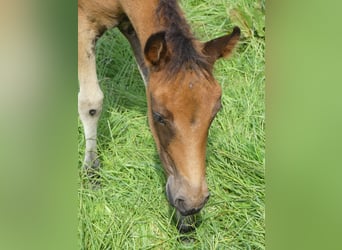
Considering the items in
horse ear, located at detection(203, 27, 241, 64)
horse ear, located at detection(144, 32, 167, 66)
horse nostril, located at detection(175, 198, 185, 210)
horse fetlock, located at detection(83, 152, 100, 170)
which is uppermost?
horse ear, located at detection(144, 32, 167, 66)

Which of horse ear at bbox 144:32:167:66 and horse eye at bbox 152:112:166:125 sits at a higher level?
horse ear at bbox 144:32:167:66

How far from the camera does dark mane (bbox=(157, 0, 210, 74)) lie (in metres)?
2.27

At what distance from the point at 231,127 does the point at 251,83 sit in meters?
0.17

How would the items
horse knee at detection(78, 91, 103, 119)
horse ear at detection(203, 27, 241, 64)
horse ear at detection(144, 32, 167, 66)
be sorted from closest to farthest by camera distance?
1. horse ear at detection(144, 32, 167, 66)
2. horse ear at detection(203, 27, 241, 64)
3. horse knee at detection(78, 91, 103, 119)

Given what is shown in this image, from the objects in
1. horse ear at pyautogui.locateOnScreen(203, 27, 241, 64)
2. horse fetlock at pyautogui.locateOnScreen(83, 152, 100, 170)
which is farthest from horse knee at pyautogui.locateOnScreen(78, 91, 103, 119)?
horse ear at pyautogui.locateOnScreen(203, 27, 241, 64)

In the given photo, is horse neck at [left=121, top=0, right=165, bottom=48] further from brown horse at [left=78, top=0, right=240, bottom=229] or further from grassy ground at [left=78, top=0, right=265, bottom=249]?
grassy ground at [left=78, top=0, right=265, bottom=249]

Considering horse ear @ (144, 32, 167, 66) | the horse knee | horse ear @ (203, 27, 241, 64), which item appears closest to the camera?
horse ear @ (144, 32, 167, 66)

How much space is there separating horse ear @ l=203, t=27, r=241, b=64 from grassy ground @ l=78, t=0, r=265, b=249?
0.21ft

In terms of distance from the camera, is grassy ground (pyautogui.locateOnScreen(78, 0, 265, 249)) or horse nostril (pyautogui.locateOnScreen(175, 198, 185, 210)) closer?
horse nostril (pyautogui.locateOnScreen(175, 198, 185, 210))
